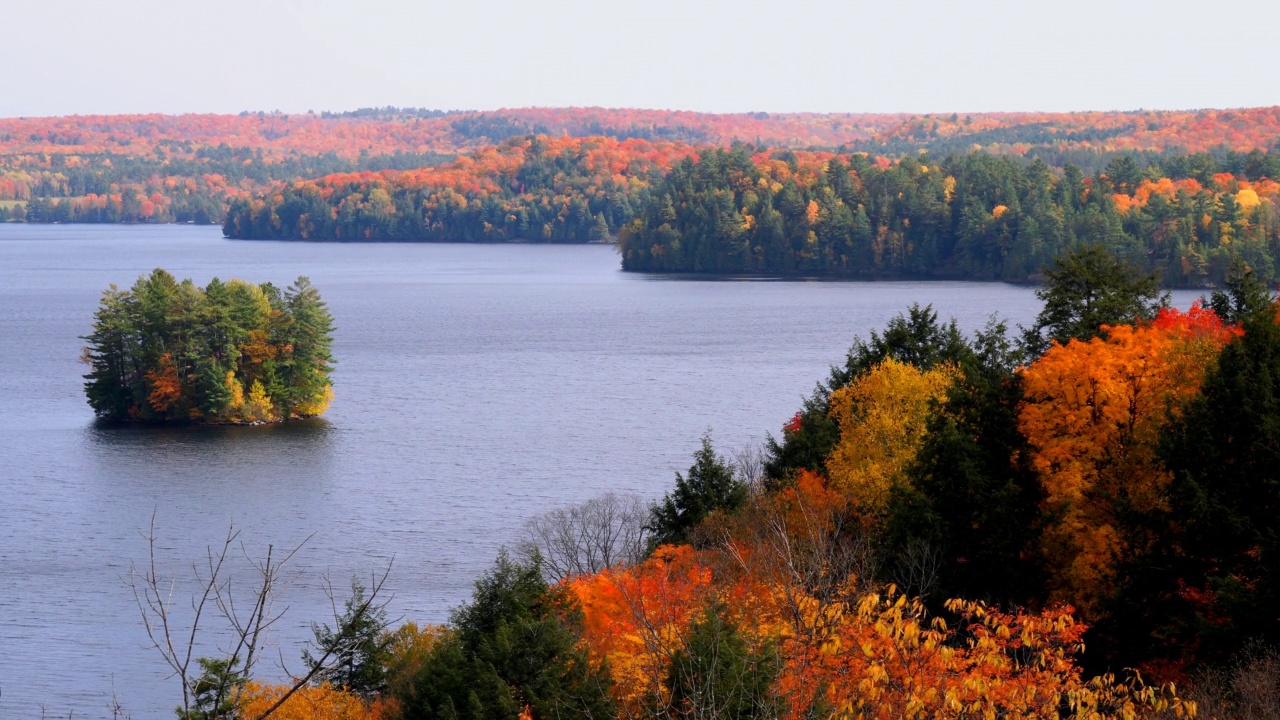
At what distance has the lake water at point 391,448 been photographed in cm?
3381

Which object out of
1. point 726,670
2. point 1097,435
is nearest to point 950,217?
point 1097,435

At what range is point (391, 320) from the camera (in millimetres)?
97125

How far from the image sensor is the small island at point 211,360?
201 ft

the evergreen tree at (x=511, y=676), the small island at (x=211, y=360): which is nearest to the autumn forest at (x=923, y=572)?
the evergreen tree at (x=511, y=676)

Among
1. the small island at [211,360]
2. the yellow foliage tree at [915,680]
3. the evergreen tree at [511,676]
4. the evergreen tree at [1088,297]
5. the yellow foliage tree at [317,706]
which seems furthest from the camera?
the small island at [211,360]

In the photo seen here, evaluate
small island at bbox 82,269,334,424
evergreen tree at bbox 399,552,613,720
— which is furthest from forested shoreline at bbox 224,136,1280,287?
evergreen tree at bbox 399,552,613,720

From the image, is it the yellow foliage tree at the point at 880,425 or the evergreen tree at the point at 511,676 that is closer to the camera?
the evergreen tree at the point at 511,676

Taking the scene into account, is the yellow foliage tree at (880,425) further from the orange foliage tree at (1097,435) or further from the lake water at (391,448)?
the lake water at (391,448)

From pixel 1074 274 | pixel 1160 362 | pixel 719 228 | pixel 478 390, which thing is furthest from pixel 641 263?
pixel 1160 362

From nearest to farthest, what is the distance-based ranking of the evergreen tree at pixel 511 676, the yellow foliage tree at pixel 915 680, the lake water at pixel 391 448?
the yellow foliage tree at pixel 915 680 → the evergreen tree at pixel 511 676 → the lake water at pixel 391 448

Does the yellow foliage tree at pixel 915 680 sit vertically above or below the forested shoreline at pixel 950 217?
below

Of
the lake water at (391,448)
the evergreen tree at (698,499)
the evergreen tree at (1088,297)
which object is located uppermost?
the evergreen tree at (1088,297)

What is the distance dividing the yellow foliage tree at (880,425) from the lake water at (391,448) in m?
9.70

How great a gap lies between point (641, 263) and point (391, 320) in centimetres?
5176
